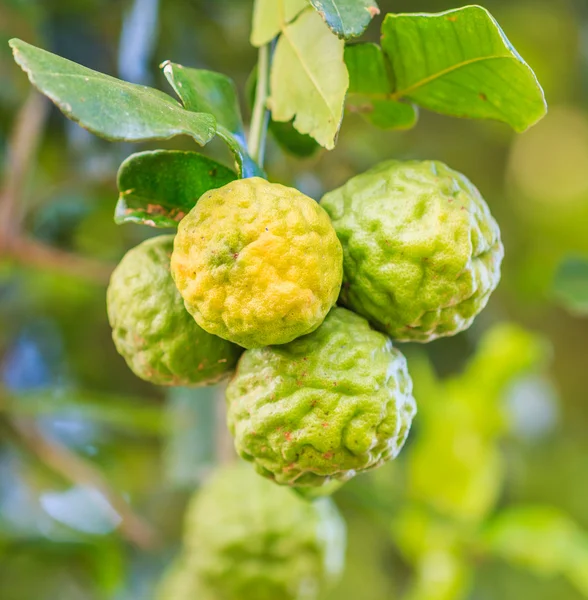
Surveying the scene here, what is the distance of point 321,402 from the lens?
2.43 ft

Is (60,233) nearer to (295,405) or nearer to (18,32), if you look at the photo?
(18,32)

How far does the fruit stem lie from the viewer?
2.78 ft

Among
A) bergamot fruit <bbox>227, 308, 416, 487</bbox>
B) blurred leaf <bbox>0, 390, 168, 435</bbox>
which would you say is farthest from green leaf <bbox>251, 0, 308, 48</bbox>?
blurred leaf <bbox>0, 390, 168, 435</bbox>

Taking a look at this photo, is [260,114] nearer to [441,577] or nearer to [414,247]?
[414,247]

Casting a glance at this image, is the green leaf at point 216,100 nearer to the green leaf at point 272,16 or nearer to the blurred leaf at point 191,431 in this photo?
the green leaf at point 272,16

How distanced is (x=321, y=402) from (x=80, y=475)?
1.16 meters

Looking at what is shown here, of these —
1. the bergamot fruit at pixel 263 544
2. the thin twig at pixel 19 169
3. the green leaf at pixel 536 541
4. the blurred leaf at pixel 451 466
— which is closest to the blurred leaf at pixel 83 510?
the bergamot fruit at pixel 263 544

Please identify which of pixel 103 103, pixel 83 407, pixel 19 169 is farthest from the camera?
pixel 83 407

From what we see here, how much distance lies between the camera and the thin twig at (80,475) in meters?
1.68

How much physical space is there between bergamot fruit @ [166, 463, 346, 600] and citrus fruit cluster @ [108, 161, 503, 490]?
0.47m

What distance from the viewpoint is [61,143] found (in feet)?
6.11

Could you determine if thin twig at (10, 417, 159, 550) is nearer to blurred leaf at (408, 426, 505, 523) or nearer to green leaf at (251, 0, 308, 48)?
blurred leaf at (408, 426, 505, 523)

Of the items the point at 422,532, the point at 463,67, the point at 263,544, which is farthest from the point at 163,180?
the point at 422,532

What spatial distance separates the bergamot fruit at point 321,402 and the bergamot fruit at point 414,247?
0.05m
